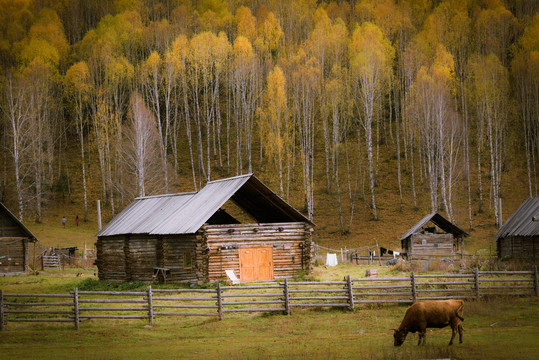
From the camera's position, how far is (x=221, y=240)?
1287 inches

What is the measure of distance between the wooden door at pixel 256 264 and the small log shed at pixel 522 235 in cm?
1641

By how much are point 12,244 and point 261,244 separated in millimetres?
21123

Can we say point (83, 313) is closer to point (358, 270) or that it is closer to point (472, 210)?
point (358, 270)

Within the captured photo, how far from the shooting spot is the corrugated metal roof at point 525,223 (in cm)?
3759

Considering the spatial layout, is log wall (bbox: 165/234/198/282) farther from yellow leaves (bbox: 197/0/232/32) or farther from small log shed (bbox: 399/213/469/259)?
yellow leaves (bbox: 197/0/232/32)

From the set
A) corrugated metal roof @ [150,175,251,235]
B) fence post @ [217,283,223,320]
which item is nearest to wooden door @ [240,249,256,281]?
corrugated metal roof @ [150,175,251,235]

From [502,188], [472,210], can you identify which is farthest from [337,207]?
[502,188]

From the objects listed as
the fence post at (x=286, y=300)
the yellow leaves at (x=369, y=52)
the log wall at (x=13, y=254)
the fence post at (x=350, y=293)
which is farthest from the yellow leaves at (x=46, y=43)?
the fence post at (x=350, y=293)

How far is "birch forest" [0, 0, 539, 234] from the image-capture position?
2365 inches

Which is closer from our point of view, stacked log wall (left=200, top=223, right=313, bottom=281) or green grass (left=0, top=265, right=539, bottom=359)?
green grass (left=0, top=265, right=539, bottom=359)

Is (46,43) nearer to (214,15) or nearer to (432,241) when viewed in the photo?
(214,15)

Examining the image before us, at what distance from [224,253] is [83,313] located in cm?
1035

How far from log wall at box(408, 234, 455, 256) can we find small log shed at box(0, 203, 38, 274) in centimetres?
2830

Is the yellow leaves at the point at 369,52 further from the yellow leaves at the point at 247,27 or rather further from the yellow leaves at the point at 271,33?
the yellow leaves at the point at 247,27
